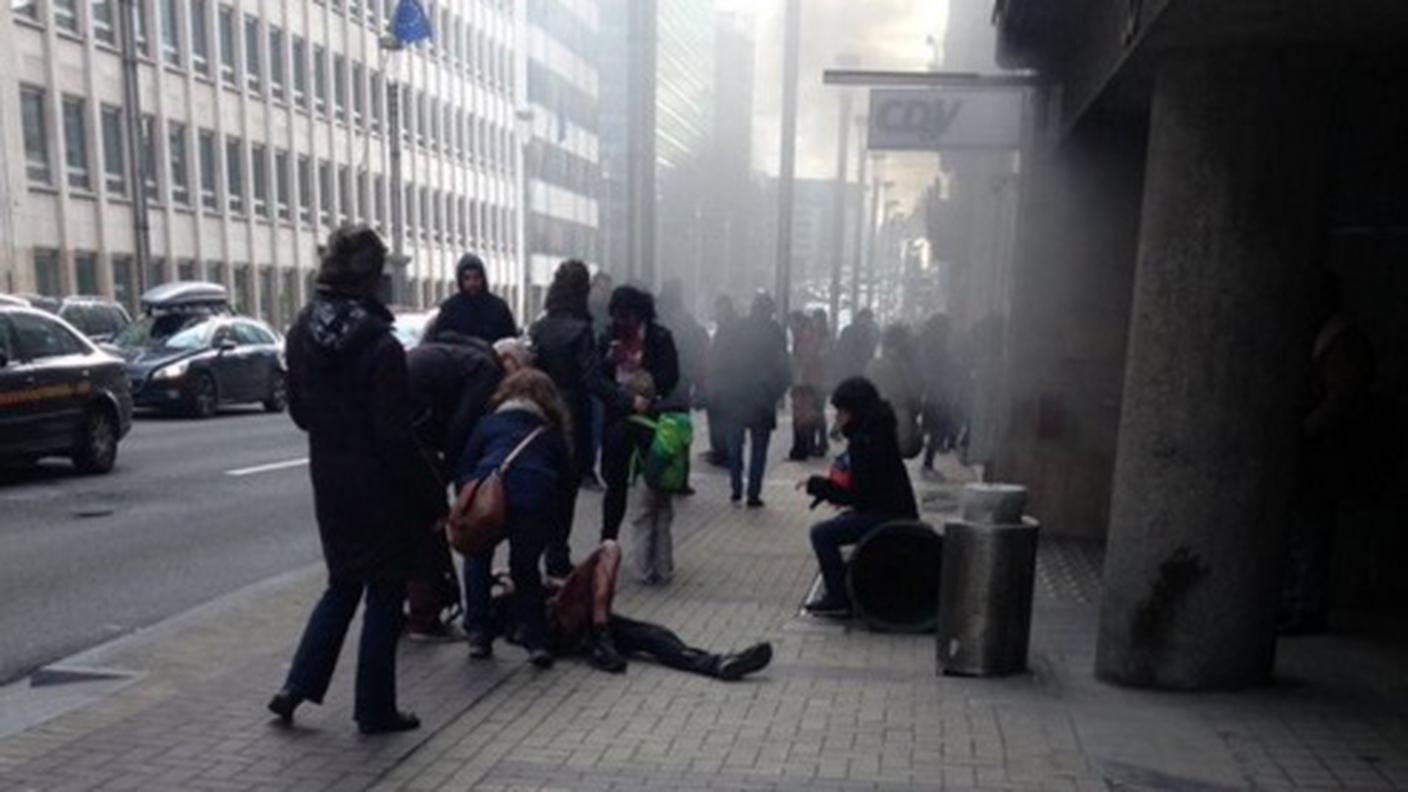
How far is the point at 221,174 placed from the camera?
40000 millimetres

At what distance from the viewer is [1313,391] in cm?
625

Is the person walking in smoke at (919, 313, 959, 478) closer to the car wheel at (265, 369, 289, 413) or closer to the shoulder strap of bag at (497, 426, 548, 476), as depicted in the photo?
the shoulder strap of bag at (497, 426, 548, 476)

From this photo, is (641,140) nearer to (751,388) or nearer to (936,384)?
(751,388)

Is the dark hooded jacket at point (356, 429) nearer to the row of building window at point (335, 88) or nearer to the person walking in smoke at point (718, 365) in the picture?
the person walking in smoke at point (718, 365)

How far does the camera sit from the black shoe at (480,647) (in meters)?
6.14

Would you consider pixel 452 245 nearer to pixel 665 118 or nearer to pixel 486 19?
pixel 486 19

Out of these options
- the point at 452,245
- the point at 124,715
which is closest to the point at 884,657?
the point at 124,715

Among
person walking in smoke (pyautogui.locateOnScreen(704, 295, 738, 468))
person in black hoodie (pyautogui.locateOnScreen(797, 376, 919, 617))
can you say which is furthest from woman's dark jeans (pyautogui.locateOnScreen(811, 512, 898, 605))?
person walking in smoke (pyautogui.locateOnScreen(704, 295, 738, 468))

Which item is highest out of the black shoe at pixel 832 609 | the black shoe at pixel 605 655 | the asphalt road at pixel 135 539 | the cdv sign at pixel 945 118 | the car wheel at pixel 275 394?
the cdv sign at pixel 945 118

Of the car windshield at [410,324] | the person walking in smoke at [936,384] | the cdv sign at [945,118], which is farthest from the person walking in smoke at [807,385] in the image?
the car windshield at [410,324]

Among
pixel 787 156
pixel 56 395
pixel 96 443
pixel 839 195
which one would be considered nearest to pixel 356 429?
pixel 56 395

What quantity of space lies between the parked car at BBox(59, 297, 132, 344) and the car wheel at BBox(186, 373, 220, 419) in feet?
11.3

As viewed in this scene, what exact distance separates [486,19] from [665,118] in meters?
13.2

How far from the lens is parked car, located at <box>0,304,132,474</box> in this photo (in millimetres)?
11359
